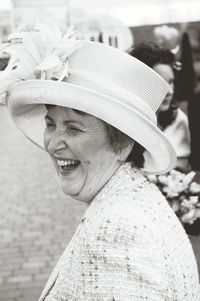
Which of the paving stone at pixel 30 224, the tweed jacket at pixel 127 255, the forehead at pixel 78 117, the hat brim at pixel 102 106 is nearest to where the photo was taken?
the tweed jacket at pixel 127 255

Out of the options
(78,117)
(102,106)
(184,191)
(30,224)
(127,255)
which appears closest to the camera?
(127,255)

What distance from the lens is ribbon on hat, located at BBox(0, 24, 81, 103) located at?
1788mm

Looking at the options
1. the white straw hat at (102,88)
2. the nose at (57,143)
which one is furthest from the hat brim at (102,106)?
the nose at (57,143)

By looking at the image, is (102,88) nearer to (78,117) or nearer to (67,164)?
(78,117)

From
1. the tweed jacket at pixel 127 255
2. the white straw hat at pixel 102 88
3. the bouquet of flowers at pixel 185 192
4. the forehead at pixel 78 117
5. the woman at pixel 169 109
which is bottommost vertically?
the bouquet of flowers at pixel 185 192

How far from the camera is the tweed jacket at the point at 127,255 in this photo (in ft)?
4.83

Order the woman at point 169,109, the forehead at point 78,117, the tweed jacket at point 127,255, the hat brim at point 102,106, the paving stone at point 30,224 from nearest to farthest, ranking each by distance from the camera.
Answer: the tweed jacket at point 127,255 < the hat brim at point 102,106 < the forehead at point 78,117 < the woman at point 169,109 < the paving stone at point 30,224

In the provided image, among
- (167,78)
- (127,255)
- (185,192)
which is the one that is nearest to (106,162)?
(127,255)

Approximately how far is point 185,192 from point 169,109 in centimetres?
61

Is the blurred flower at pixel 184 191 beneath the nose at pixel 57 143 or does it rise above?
beneath

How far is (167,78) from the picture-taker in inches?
140

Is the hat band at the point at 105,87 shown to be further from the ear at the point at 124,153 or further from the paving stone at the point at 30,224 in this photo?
the paving stone at the point at 30,224

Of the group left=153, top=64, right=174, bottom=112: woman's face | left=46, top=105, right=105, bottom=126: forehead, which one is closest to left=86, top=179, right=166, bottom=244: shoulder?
left=46, top=105, right=105, bottom=126: forehead

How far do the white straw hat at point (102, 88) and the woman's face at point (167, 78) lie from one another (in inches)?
62.7
